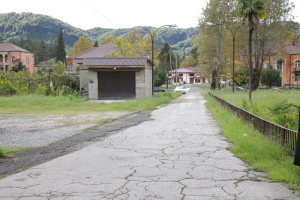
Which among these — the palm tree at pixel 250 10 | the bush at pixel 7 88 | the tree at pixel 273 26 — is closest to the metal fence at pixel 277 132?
the palm tree at pixel 250 10

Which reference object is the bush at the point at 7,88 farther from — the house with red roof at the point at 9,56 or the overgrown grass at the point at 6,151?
the house with red roof at the point at 9,56

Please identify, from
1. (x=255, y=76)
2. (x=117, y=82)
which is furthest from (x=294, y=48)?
(x=117, y=82)

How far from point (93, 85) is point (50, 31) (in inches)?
6481

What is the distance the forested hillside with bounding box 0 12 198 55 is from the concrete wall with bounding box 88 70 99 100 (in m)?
136

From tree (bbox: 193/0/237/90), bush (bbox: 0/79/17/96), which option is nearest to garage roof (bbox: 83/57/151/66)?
bush (bbox: 0/79/17/96)

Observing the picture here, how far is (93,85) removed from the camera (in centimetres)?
3061

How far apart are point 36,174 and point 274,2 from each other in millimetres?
41126

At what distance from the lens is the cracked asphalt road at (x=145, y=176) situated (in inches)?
184

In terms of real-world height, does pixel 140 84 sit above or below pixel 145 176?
above

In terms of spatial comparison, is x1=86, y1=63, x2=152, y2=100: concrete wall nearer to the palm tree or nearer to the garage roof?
the garage roof

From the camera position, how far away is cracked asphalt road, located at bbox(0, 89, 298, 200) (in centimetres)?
467

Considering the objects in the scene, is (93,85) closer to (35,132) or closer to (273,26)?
(35,132)

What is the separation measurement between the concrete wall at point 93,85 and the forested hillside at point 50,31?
136140 millimetres

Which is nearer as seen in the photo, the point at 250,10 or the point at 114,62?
the point at 250,10
